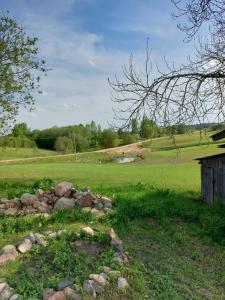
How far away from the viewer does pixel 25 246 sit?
759 cm

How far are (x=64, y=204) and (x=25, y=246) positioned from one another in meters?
3.93

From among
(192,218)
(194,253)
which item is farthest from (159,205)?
(194,253)

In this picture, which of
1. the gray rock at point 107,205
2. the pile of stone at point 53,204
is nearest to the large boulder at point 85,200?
the pile of stone at point 53,204

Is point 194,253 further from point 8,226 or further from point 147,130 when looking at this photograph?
point 8,226

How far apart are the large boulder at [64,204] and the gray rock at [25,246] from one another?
11.6 ft

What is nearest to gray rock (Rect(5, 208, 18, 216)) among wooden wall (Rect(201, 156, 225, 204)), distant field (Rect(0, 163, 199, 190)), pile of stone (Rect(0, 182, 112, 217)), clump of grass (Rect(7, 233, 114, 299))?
pile of stone (Rect(0, 182, 112, 217))

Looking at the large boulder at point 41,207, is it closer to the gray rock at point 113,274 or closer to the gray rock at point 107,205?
the gray rock at point 107,205

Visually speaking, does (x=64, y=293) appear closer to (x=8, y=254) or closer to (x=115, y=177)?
(x=8, y=254)

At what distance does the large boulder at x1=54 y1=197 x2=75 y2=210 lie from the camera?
11377 mm

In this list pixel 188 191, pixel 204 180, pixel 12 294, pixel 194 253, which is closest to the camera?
pixel 12 294

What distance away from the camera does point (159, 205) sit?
13.3 metres

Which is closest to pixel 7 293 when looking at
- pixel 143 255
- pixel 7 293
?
pixel 7 293

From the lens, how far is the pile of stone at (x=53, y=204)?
11273 mm

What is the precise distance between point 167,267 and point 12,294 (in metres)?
2.86
